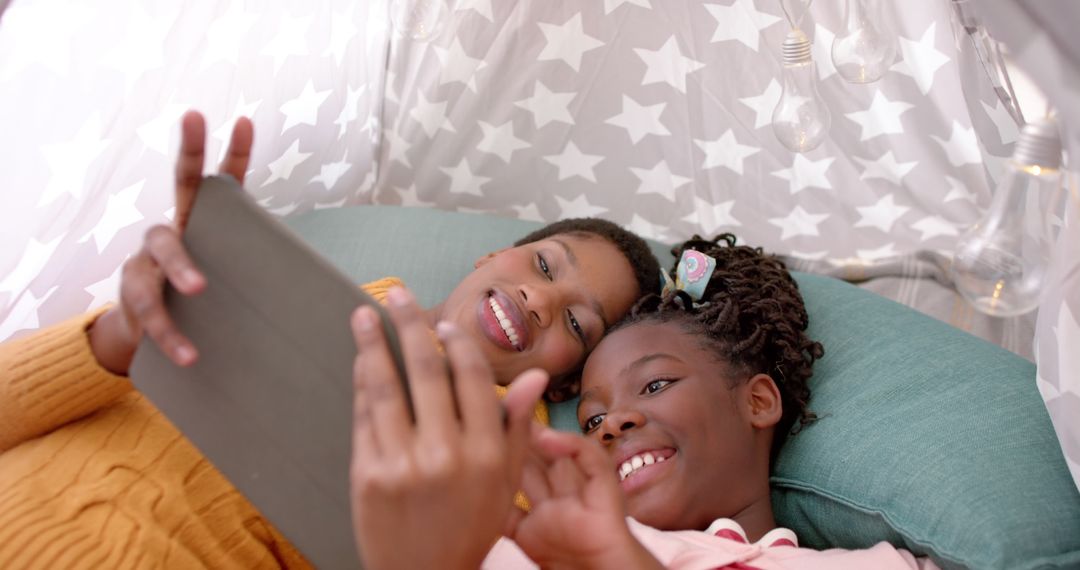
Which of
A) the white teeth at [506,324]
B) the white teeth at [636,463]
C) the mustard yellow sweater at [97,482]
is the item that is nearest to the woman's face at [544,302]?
the white teeth at [506,324]

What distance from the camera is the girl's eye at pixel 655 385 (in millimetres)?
1283

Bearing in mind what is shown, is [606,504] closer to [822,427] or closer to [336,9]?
[822,427]

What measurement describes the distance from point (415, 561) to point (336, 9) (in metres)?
1.25

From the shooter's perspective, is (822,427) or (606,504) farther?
(822,427)

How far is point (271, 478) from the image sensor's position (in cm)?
80

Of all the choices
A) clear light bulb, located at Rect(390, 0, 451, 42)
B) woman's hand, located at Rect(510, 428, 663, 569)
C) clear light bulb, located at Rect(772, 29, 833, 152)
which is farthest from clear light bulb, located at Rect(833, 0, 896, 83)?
woman's hand, located at Rect(510, 428, 663, 569)

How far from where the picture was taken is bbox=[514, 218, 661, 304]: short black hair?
5.17 ft

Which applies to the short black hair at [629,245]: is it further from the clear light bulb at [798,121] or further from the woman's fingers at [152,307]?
the woman's fingers at [152,307]

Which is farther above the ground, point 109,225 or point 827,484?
point 109,225

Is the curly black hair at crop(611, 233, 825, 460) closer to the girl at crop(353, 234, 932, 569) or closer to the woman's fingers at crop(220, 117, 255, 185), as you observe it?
the girl at crop(353, 234, 932, 569)

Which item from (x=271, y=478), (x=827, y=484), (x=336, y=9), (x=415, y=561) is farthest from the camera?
(x=336, y=9)

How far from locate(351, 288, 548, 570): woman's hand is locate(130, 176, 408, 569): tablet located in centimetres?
4

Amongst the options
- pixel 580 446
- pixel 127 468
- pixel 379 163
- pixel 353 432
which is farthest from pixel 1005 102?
pixel 379 163

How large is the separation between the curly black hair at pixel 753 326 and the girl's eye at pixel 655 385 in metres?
0.10
